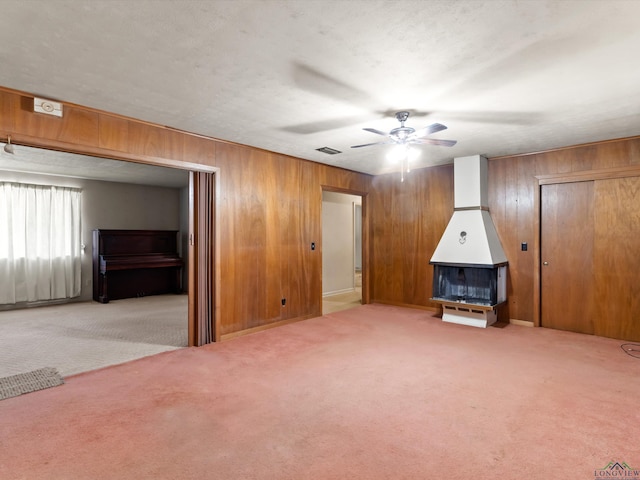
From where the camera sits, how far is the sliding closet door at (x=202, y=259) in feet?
12.8

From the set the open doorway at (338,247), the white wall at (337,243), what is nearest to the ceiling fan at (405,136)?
the open doorway at (338,247)

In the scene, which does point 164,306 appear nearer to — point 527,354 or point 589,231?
point 527,354

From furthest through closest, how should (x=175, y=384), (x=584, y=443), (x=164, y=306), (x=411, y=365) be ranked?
(x=164, y=306) → (x=411, y=365) → (x=175, y=384) → (x=584, y=443)

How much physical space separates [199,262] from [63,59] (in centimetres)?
221

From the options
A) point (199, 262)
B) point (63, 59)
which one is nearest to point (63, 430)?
point (199, 262)

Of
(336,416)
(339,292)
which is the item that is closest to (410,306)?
(339,292)

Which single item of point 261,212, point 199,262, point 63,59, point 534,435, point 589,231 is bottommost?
point 534,435

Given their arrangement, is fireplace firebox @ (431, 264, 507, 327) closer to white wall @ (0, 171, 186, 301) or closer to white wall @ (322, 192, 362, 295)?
white wall @ (322, 192, 362, 295)

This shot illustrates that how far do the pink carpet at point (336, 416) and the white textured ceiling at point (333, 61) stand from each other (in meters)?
2.33

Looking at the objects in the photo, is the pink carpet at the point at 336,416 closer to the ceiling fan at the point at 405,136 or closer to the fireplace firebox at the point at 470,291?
the fireplace firebox at the point at 470,291

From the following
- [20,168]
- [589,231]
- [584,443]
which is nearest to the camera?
[584,443]

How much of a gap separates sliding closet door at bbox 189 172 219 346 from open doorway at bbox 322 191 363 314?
327cm

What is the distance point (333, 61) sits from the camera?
7.41 ft

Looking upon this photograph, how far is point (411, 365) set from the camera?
3260 mm
